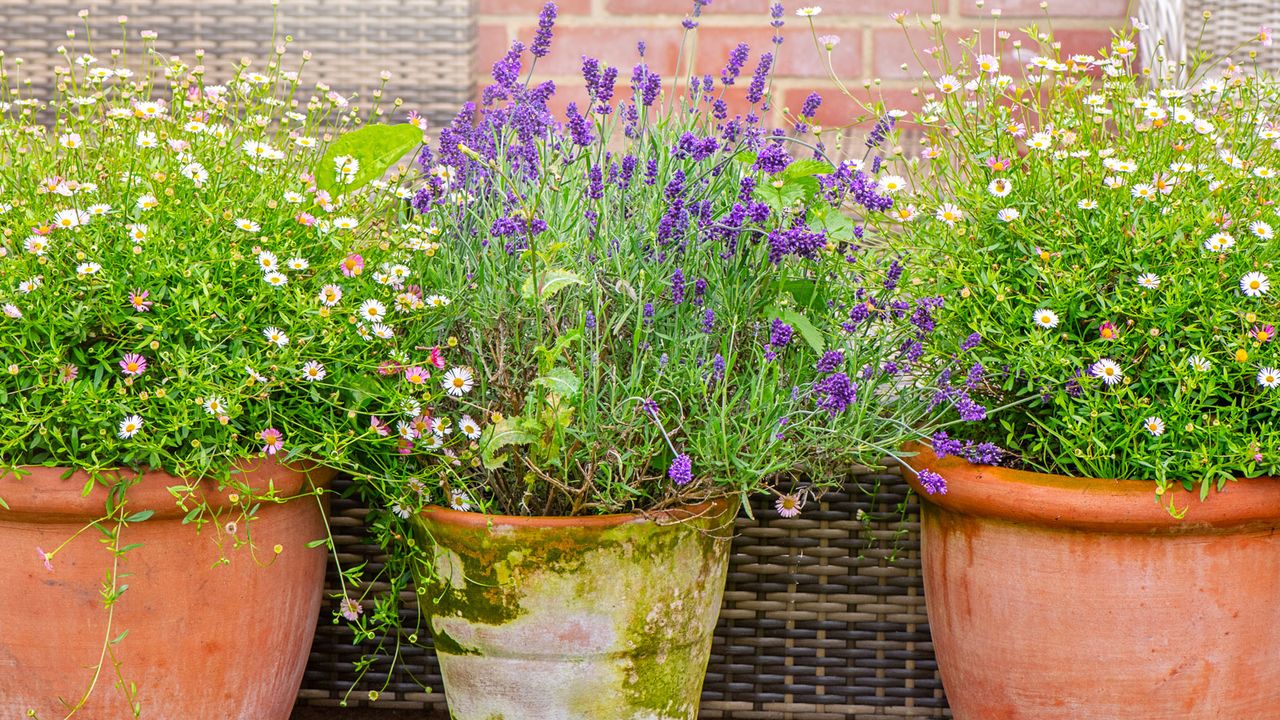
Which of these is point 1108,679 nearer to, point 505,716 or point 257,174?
point 505,716

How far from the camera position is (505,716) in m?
1.57

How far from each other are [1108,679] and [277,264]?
115 cm

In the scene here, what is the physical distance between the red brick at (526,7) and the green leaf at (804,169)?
1079mm

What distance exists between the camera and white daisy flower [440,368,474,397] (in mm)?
1516

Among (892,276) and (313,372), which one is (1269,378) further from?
(313,372)

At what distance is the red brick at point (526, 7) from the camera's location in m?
2.52

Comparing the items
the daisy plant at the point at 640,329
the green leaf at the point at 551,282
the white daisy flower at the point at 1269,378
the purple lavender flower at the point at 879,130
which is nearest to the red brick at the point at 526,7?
the daisy plant at the point at 640,329

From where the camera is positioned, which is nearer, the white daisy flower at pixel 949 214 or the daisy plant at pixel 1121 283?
the daisy plant at pixel 1121 283

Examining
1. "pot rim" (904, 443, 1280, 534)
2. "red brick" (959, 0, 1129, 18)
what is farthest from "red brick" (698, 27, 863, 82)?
"pot rim" (904, 443, 1280, 534)

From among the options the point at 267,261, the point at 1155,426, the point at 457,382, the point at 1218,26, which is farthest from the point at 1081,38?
the point at 267,261

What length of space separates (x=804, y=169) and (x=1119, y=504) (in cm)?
56

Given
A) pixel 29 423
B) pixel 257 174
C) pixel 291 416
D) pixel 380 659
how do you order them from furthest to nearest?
pixel 380 659 → pixel 257 174 → pixel 291 416 → pixel 29 423

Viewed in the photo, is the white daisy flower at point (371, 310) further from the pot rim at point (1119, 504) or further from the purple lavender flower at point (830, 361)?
the pot rim at point (1119, 504)

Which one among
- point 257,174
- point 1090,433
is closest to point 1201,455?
point 1090,433
